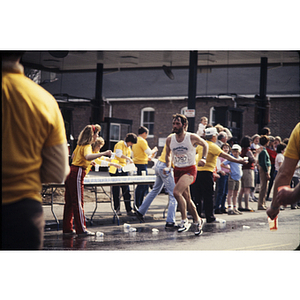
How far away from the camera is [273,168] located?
13594mm

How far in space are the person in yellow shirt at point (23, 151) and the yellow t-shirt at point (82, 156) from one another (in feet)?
15.4

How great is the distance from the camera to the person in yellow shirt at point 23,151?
2.67 m

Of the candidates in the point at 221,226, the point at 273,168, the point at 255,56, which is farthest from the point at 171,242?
the point at 255,56

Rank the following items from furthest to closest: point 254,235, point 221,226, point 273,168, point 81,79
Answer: point 81,79 → point 273,168 → point 221,226 → point 254,235

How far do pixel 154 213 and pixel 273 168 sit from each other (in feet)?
15.1

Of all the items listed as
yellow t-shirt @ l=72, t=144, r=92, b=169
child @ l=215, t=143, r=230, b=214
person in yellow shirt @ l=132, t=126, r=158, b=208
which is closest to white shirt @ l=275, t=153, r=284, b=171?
child @ l=215, t=143, r=230, b=214

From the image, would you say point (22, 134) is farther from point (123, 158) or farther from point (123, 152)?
point (123, 152)

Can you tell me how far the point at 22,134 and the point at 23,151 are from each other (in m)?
0.10

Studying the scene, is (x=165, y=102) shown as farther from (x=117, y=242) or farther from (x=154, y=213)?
(x=117, y=242)

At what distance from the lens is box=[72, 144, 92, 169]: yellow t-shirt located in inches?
293

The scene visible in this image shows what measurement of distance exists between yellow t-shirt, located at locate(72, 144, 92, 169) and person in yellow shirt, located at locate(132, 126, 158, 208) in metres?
3.16

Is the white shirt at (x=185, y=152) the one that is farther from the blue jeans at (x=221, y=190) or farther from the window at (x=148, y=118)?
the window at (x=148, y=118)

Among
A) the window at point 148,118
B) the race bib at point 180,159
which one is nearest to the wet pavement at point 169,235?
the race bib at point 180,159

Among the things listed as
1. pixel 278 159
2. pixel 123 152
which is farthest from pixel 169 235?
pixel 278 159
